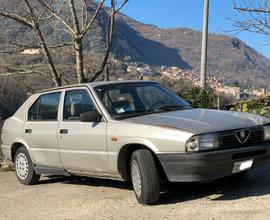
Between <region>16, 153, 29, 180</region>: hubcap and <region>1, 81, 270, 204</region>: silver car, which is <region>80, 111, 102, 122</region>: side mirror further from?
<region>16, 153, 29, 180</region>: hubcap

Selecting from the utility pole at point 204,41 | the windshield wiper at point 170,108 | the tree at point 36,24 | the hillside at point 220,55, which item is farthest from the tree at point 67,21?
the hillside at point 220,55

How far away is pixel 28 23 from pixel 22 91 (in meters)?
1.79

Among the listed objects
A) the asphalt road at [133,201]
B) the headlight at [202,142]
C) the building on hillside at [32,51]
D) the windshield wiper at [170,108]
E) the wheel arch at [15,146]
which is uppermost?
the building on hillside at [32,51]

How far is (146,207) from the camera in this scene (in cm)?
603

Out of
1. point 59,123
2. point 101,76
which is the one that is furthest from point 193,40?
point 59,123

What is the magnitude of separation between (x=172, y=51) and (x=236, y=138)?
55.4 meters

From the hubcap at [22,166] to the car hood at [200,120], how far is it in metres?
2.61

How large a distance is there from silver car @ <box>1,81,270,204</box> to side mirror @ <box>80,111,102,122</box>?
1 centimetres

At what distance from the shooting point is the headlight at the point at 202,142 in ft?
18.7

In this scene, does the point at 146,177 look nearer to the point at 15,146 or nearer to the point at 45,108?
the point at 45,108

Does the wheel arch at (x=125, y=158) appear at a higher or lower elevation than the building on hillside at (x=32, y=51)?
lower

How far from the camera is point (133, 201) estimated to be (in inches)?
252

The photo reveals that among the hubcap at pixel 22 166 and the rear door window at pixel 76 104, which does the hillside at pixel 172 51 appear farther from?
the rear door window at pixel 76 104

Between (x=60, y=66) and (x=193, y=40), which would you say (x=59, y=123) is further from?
(x=193, y=40)
